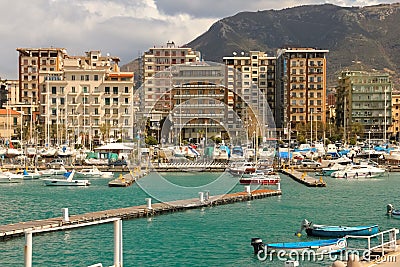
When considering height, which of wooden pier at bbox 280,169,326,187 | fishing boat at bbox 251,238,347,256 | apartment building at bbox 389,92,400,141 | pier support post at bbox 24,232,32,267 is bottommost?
fishing boat at bbox 251,238,347,256

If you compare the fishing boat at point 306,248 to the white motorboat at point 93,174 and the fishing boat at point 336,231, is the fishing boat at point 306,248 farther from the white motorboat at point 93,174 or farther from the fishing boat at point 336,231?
the white motorboat at point 93,174

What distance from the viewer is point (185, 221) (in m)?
29.9

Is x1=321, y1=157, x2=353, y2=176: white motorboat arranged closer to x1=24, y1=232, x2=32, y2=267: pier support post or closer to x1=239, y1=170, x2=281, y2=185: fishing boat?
x1=239, y1=170, x2=281, y2=185: fishing boat

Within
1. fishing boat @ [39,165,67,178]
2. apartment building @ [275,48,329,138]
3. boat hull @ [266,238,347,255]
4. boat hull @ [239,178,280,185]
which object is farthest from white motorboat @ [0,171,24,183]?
apartment building @ [275,48,329,138]

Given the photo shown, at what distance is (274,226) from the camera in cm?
2822

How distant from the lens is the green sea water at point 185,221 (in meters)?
22.0

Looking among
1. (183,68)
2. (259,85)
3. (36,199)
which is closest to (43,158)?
(183,68)

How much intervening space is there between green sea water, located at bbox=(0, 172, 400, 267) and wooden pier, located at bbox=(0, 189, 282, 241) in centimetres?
47

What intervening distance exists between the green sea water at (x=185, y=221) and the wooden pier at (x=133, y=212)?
467 millimetres

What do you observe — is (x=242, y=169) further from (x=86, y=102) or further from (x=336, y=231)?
(x=86, y=102)

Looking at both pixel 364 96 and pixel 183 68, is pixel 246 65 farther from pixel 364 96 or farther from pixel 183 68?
pixel 183 68

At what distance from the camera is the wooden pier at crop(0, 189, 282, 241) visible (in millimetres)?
25284

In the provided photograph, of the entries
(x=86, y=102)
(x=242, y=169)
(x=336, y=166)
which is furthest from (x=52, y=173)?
(x=86, y=102)

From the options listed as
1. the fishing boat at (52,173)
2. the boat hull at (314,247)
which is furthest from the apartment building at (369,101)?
the boat hull at (314,247)
